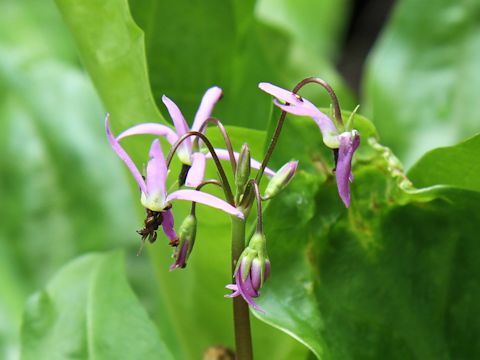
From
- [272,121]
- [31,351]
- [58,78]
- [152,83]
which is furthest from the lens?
[58,78]

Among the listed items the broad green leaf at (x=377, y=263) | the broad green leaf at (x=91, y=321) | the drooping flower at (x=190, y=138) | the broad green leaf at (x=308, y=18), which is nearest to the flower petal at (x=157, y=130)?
the drooping flower at (x=190, y=138)

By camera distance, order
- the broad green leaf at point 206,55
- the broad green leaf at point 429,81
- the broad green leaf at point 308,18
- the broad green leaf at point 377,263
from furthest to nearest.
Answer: the broad green leaf at point 308,18
the broad green leaf at point 429,81
the broad green leaf at point 206,55
the broad green leaf at point 377,263

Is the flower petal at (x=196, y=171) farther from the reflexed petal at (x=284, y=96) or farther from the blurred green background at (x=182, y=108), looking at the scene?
the blurred green background at (x=182, y=108)

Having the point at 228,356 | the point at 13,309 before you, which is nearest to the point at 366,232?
the point at 228,356

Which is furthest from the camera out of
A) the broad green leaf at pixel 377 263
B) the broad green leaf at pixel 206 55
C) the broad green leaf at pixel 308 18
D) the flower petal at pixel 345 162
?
the broad green leaf at pixel 308 18

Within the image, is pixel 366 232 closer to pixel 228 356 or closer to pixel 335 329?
pixel 335 329
